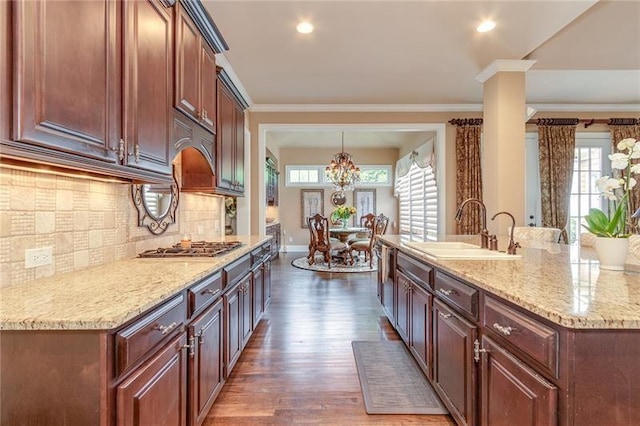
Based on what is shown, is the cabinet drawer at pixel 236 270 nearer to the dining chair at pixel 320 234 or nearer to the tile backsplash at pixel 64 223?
the tile backsplash at pixel 64 223

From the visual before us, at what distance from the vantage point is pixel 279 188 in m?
9.30

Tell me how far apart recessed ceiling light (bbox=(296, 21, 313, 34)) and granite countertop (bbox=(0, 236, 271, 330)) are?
89.1 inches

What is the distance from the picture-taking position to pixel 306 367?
2.46 m

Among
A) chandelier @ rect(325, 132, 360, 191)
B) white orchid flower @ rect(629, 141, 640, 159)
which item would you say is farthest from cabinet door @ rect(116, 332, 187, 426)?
chandelier @ rect(325, 132, 360, 191)

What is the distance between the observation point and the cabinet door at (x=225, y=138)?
2.93 m

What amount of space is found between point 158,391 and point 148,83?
1.40 m

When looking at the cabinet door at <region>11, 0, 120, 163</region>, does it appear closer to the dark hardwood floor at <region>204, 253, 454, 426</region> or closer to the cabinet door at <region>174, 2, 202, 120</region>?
the cabinet door at <region>174, 2, 202, 120</region>

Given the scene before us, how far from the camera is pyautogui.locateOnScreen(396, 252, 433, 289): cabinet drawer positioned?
2.02 metres

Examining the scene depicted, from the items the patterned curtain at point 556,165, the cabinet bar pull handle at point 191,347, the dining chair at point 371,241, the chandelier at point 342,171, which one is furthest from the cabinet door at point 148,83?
the patterned curtain at point 556,165

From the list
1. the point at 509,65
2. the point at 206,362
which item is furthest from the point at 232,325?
the point at 509,65

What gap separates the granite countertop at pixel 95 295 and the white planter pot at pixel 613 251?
192cm

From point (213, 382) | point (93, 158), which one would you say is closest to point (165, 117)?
point (93, 158)

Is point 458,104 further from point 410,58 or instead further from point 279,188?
point 279,188

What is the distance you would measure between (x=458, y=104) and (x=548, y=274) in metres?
4.20
